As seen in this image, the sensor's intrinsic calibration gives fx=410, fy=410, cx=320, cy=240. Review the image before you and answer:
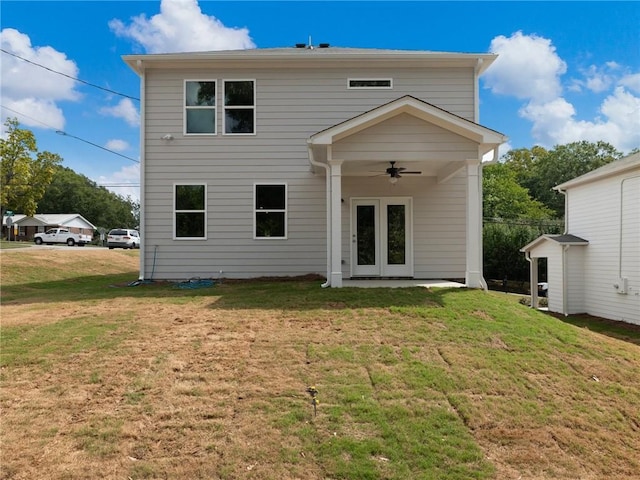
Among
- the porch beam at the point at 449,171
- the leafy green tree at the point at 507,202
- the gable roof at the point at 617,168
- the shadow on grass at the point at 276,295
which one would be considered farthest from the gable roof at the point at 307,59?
the leafy green tree at the point at 507,202

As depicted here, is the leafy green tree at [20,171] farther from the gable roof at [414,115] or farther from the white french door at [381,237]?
Result: the gable roof at [414,115]

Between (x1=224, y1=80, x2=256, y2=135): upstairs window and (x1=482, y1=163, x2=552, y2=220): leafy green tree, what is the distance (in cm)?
3387

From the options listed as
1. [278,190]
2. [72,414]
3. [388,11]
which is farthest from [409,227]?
[72,414]

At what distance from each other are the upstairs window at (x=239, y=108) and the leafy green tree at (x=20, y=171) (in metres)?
31.9

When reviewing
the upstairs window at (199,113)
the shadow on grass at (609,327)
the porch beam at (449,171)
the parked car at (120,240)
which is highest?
the upstairs window at (199,113)

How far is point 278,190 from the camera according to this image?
1098 cm

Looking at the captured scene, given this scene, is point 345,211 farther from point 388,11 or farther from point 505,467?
point 505,467

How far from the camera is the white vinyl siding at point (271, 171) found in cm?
1087

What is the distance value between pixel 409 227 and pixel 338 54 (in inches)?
192

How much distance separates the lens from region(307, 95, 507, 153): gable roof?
805 centimetres

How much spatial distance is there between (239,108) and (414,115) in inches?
198

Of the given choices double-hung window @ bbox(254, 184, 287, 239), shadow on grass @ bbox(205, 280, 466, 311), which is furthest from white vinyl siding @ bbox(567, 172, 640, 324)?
double-hung window @ bbox(254, 184, 287, 239)

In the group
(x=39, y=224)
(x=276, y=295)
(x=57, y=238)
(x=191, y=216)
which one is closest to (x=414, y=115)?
(x=276, y=295)

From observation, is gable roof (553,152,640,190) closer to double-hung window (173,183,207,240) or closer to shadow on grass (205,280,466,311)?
shadow on grass (205,280,466,311)
